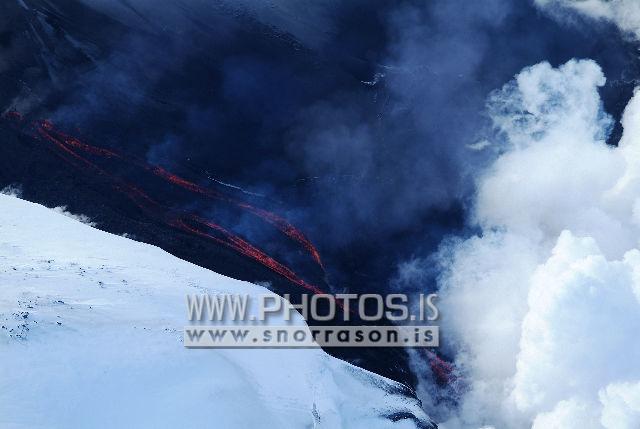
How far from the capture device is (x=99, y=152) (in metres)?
32.2

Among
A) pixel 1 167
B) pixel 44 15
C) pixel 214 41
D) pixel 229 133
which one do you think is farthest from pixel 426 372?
pixel 44 15

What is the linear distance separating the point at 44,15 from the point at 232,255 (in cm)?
1617

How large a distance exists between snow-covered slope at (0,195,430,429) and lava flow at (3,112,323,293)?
7.55 ft

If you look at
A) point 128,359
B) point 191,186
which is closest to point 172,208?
point 191,186

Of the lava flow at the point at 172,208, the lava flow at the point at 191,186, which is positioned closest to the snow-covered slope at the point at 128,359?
the lava flow at the point at 172,208

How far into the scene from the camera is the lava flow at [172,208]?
100 feet

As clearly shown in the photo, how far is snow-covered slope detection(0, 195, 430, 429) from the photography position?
70.2 feet

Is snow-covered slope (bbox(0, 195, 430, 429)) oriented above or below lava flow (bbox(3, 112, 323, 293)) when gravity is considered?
below

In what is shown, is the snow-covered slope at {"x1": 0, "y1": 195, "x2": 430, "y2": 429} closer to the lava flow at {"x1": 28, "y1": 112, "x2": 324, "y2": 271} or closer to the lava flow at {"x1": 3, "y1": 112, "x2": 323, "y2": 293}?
the lava flow at {"x1": 3, "y1": 112, "x2": 323, "y2": 293}

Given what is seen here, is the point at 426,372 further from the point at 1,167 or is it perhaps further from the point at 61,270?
the point at 1,167

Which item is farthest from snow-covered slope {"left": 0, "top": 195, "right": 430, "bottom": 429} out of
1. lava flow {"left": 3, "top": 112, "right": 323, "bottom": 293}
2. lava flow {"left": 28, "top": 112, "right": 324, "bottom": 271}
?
lava flow {"left": 28, "top": 112, "right": 324, "bottom": 271}

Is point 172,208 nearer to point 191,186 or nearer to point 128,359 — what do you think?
point 191,186

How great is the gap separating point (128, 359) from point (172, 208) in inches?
390

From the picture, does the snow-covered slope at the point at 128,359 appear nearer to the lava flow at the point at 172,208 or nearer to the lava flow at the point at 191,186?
the lava flow at the point at 172,208
